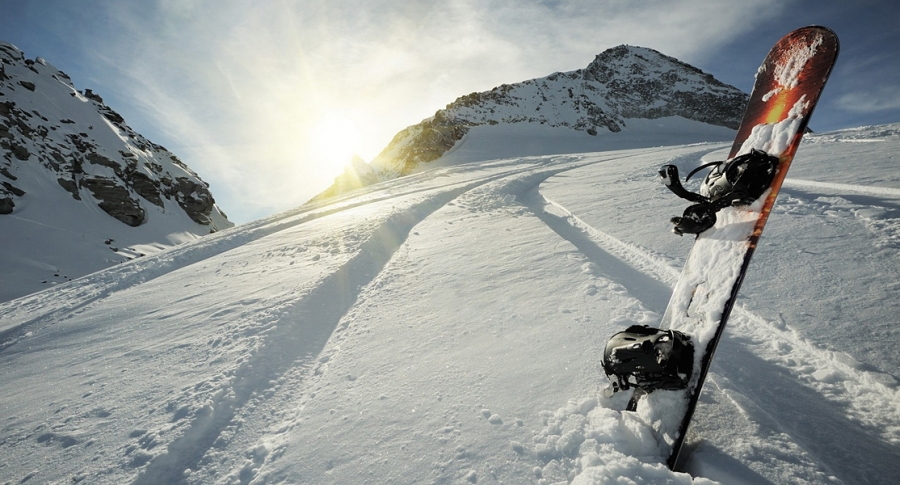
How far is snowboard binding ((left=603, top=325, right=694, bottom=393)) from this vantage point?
166 cm

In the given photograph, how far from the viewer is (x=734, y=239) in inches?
78.5

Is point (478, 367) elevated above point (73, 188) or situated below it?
below

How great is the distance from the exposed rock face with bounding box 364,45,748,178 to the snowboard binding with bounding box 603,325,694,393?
123ft

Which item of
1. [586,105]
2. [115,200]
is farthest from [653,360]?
[586,105]

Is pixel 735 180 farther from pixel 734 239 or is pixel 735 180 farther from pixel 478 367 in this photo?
pixel 478 367

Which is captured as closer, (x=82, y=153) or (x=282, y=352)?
(x=282, y=352)

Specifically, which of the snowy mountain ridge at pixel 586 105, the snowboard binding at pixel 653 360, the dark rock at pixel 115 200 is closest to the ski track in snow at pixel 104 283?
the snowboard binding at pixel 653 360

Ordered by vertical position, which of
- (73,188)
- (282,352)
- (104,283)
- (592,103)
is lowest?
(282,352)

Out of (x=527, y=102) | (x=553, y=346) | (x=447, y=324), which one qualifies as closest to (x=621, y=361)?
(x=553, y=346)

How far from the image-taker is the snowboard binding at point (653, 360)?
5.45ft

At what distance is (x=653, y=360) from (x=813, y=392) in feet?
4.09

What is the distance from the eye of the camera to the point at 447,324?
11.6 feet

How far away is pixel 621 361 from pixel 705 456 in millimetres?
632

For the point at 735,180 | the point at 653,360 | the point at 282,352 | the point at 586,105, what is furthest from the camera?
the point at 586,105
